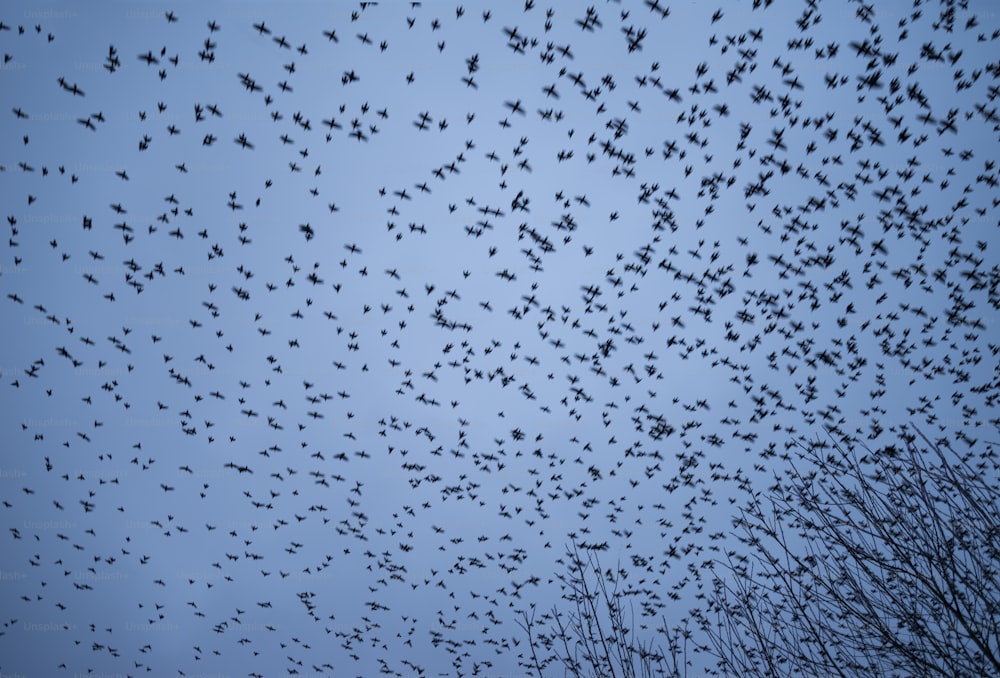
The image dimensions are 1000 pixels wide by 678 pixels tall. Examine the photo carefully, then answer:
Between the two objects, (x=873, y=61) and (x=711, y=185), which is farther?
(x=711, y=185)

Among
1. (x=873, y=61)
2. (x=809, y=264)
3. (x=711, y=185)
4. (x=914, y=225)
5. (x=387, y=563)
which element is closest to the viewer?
(x=873, y=61)

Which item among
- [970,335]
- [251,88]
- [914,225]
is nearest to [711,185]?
[914,225]

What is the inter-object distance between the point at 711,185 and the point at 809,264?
14.6 ft

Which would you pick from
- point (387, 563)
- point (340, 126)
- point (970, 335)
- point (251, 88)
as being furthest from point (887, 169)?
point (387, 563)

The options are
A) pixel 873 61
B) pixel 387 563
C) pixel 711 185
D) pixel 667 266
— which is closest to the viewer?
pixel 873 61

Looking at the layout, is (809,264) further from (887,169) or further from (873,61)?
(873,61)

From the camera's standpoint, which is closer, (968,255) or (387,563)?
(968,255)

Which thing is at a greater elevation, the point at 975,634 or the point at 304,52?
the point at 304,52

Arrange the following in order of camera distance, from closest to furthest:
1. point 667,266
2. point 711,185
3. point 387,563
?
point 711,185 → point 667,266 → point 387,563

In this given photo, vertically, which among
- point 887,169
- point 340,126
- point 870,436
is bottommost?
point 870,436

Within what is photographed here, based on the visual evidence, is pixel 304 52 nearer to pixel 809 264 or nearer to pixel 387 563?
pixel 809 264

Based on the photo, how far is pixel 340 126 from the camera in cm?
1669

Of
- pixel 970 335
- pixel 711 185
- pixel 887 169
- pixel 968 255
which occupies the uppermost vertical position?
pixel 711 185

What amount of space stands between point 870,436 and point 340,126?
77.5 ft
